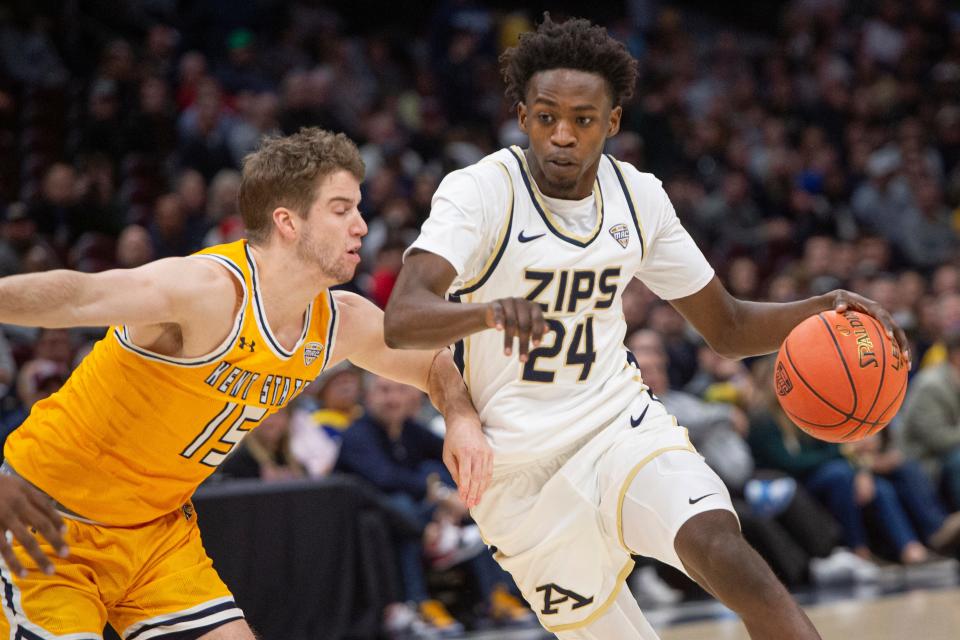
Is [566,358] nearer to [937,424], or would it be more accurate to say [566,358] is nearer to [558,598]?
[558,598]

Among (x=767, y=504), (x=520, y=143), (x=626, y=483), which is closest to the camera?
(x=626, y=483)

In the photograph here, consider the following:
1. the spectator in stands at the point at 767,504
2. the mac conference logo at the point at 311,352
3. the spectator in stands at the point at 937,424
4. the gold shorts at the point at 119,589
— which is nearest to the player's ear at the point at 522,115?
the mac conference logo at the point at 311,352

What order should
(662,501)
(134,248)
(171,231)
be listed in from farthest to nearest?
(171,231) < (134,248) < (662,501)

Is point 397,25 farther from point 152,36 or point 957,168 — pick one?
point 957,168

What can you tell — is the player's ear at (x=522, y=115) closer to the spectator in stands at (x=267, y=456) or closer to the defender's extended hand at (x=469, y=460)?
the defender's extended hand at (x=469, y=460)

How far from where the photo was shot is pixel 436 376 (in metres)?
4.08

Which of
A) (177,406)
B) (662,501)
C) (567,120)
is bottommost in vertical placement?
(662,501)

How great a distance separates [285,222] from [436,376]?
704mm

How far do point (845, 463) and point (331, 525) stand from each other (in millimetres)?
4256

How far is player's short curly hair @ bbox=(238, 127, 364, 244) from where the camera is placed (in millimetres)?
3873

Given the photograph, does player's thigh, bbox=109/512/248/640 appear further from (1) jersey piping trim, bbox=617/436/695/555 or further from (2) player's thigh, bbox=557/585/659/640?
(1) jersey piping trim, bbox=617/436/695/555

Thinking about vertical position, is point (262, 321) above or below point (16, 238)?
above

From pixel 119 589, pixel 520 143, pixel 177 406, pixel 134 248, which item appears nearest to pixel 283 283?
pixel 177 406

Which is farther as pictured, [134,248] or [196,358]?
[134,248]
